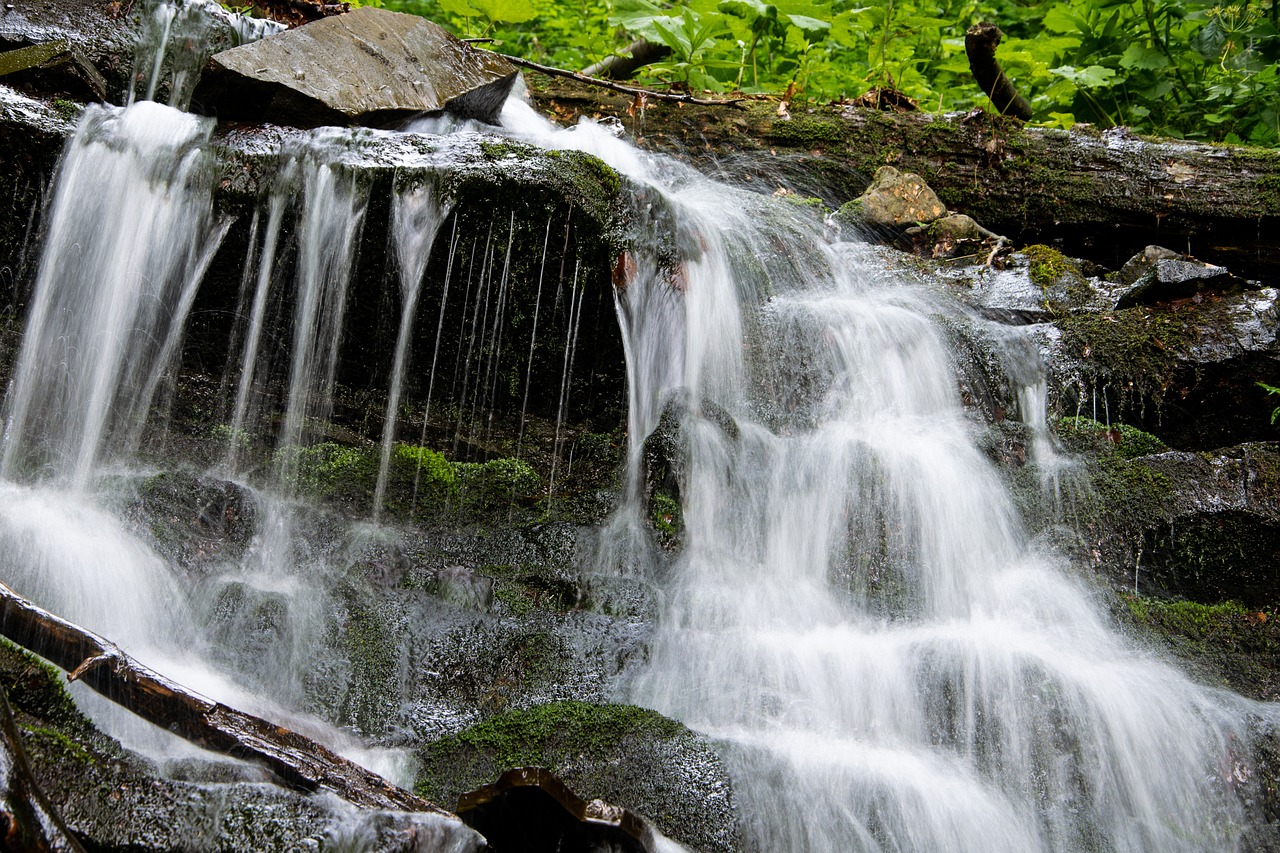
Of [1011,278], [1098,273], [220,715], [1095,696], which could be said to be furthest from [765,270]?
[220,715]

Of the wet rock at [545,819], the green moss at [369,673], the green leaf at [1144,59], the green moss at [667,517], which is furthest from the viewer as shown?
the green leaf at [1144,59]

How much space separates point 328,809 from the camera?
2027 millimetres

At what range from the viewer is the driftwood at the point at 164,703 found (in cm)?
219

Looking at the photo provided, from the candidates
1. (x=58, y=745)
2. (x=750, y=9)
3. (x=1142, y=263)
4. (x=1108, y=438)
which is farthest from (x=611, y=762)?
(x=750, y=9)

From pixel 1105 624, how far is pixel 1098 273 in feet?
8.60

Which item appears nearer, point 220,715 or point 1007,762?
point 220,715

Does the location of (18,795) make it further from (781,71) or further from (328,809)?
(781,71)

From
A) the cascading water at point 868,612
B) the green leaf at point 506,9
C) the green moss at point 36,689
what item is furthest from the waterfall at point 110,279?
the green leaf at point 506,9

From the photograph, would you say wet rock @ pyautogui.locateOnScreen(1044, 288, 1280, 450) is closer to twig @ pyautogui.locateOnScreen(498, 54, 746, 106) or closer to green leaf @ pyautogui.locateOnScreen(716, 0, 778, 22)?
twig @ pyautogui.locateOnScreen(498, 54, 746, 106)

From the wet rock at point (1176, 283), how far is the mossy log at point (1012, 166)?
1052mm

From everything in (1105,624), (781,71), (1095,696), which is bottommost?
(1095,696)

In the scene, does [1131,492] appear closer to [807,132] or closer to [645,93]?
[807,132]

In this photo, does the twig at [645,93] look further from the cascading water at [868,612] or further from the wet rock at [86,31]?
the wet rock at [86,31]

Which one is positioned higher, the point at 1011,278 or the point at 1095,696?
the point at 1011,278
